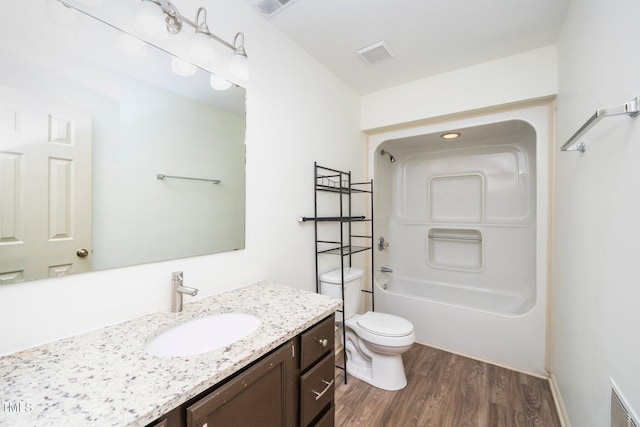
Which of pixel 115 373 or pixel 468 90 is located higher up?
pixel 468 90

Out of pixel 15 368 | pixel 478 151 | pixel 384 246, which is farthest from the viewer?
pixel 384 246

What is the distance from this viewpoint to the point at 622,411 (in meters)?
0.82

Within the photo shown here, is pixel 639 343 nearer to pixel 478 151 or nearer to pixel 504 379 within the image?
pixel 504 379

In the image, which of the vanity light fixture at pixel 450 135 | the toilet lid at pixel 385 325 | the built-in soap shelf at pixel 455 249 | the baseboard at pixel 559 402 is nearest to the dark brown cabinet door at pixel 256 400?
the toilet lid at pixel 385 325

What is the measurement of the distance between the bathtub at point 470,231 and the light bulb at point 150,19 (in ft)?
6.85

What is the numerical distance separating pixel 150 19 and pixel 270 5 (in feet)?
2.49

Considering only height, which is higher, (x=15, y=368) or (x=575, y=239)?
(x=575, y=239)

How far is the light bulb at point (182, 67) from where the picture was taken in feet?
3.90

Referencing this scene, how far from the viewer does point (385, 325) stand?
191cm

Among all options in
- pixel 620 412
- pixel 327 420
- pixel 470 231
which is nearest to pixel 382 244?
pixel 470 231

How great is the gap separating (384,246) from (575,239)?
6.05 ft

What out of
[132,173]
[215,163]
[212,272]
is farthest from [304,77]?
[212,272]

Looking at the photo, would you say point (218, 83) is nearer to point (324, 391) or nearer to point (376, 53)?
point (376, 53)

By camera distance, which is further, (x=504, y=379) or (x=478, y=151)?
(x=478, y=151)
